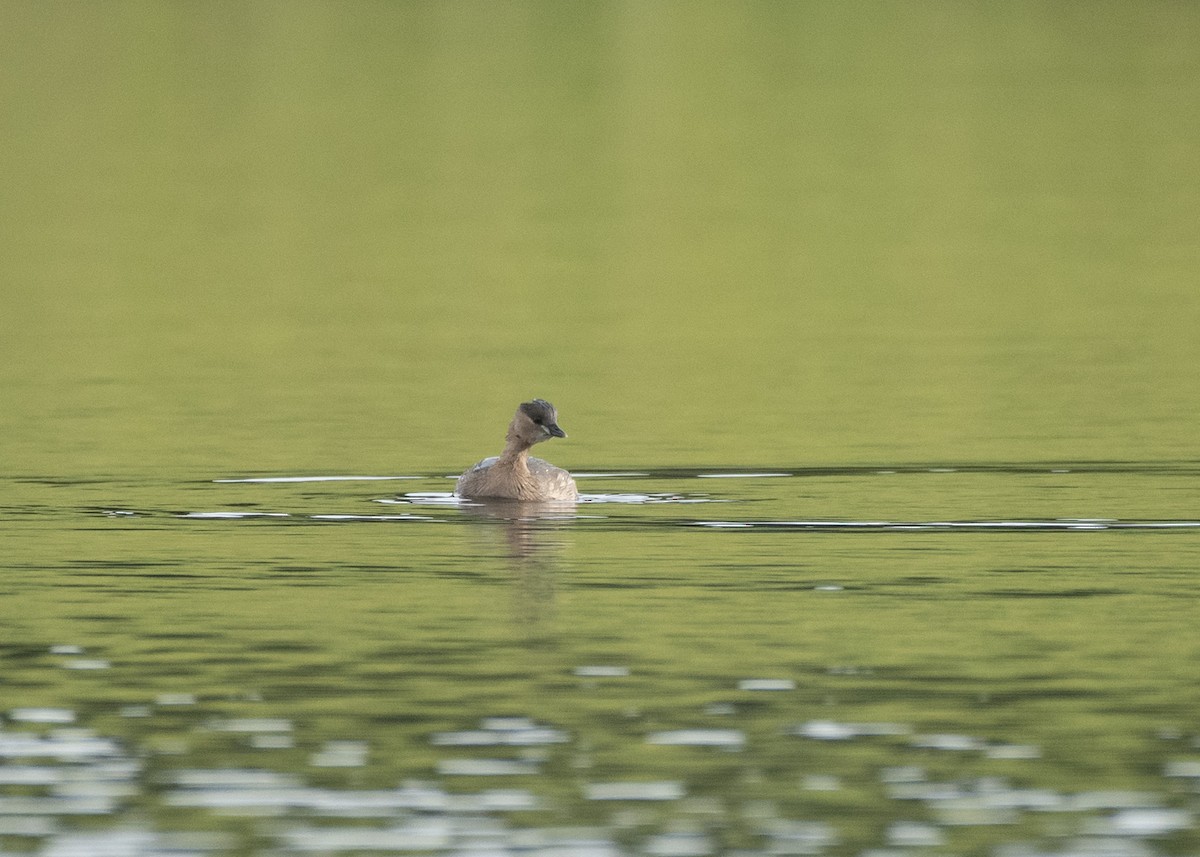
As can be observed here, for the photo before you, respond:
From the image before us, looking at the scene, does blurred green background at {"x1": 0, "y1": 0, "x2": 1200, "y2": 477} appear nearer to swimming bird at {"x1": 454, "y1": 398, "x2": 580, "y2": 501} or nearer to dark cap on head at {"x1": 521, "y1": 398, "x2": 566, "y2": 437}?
swimming bird at {"x1": 454, "y1": 398, "x2": 580, "y2": 501}

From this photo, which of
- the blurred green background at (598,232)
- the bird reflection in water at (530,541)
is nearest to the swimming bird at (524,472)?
the bird reflection in water at (530,541)

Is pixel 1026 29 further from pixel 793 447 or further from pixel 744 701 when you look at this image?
pixel 744 701

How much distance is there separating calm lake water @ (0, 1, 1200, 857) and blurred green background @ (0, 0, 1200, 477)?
28cm

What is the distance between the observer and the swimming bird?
30.8 m

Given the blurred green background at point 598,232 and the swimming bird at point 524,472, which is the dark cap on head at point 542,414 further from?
the blurred green background at point 598,232

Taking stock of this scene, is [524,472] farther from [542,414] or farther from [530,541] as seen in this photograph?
[530,541]

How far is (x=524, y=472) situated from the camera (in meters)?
31.0

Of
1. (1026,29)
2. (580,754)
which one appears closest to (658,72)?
(1026,29)

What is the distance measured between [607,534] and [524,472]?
2965mm

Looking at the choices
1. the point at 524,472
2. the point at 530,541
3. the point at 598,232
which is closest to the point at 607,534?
the point at 530,541

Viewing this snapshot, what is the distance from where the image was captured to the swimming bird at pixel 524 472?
30.8m

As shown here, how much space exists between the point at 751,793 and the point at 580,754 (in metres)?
1.31

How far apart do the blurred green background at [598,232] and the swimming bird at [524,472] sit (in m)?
2.20

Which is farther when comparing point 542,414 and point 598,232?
point 598,232
